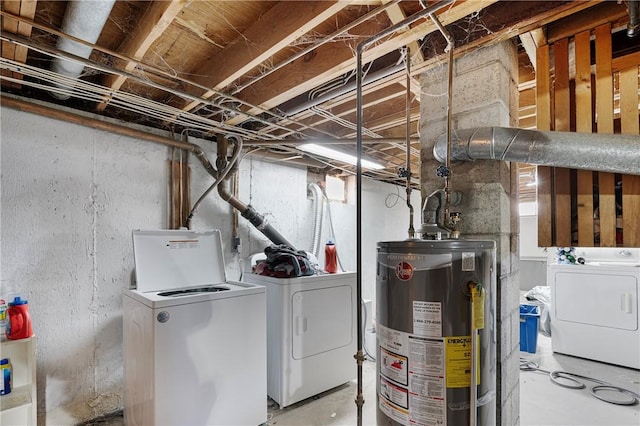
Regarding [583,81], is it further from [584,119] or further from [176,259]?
[176,259]

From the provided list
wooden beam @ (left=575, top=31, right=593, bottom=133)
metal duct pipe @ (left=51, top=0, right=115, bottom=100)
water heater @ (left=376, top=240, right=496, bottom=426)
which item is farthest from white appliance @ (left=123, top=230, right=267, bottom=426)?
wooden beam @ (left=575, top=31, right=593, bottom=133)

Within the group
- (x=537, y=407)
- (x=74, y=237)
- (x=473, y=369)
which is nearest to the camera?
(x=473, y=369)

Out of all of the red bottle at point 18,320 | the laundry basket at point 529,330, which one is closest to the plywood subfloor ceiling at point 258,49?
the red bottle at point 18,320

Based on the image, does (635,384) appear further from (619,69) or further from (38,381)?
(38,381)

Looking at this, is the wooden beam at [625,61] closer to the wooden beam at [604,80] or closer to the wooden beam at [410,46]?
the wooden beam at [604,80]

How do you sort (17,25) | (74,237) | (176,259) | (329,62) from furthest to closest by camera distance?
(176,259)
(74,237)
(329,62)
(17,25)

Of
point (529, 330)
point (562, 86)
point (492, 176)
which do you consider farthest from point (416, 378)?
point (529, 330)

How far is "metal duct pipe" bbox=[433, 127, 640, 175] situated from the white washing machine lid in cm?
202

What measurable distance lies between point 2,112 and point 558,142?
303cm

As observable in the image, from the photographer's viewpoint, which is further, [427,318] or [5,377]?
[5,377]

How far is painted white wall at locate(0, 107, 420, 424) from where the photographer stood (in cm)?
207

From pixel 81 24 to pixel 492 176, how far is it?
1880 mm

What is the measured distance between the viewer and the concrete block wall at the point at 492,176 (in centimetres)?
148

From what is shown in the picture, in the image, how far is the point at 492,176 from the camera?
4.90 ft
